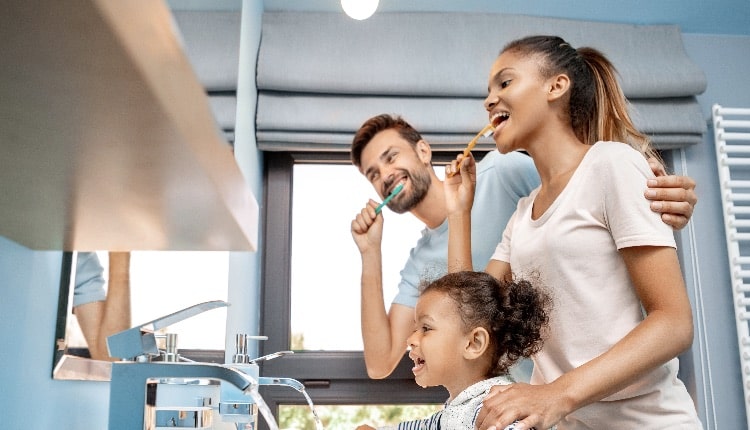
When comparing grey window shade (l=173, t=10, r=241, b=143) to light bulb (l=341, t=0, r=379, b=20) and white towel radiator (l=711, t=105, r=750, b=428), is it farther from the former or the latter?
white towel radiator (l=711, t=105, r=750, b=428)

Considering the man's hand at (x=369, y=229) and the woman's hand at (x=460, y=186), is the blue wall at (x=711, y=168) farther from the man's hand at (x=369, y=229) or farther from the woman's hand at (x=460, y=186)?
the woman's hand at (x=460, y=186)

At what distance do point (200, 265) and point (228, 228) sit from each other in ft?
1.59

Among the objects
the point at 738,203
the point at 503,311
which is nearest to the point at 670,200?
the point at 503,311

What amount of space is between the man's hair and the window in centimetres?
33

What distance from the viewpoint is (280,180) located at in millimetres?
2434

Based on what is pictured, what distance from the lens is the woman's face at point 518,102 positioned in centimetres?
141

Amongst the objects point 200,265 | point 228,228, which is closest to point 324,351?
point 200,265

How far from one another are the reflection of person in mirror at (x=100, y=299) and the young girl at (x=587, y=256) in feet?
1.85

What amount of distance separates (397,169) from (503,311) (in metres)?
0.81

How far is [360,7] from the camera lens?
2072 mm

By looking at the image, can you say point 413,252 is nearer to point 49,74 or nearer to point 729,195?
point 729,195

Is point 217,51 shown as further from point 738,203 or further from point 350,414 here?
point 738,203

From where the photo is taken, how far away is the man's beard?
2076 mm


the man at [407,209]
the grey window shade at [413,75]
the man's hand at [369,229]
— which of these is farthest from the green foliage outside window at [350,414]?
the grey window shade at [413,75]
